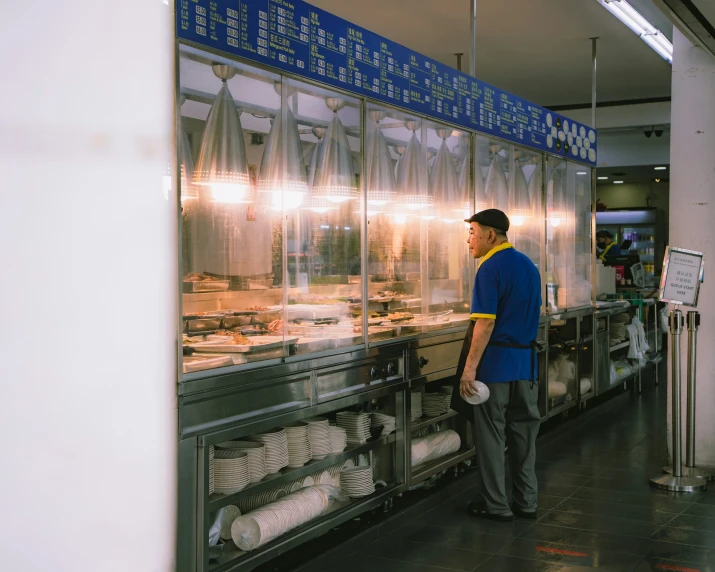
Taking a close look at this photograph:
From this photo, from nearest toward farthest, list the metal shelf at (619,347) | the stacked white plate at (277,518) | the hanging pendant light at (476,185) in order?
1. the stacked white plate at (277,518)
2. the hanging pendant light at (476,185)
3. the metal shelf at (619,347)

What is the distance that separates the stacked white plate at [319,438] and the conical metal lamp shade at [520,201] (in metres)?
2.84

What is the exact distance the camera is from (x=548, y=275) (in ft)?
22.7

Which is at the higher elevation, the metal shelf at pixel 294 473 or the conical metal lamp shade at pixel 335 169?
the conical metal lamp shade at pixel 335 169

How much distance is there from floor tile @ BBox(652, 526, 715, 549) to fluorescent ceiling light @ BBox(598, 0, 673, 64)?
3.64m

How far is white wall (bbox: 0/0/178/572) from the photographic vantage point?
1.72 metres

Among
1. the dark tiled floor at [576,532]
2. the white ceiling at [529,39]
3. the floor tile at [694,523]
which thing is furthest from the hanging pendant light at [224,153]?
the white ceiling at [529,39]

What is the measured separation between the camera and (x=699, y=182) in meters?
5.57

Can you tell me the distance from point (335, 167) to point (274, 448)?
1418 millimetres

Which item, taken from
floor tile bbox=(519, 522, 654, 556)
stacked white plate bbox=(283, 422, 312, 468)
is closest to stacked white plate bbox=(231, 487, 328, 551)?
stacked white plate bbox=(283, 422, 312, 468)

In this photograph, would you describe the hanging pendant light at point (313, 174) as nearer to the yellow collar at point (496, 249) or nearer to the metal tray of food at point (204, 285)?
the metal tray of food at point (204, 285)

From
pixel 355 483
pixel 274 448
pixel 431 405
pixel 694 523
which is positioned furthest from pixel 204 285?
pixel 694 523

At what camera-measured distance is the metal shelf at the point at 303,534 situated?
333cm

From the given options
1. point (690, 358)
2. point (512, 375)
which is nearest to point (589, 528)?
point (512, 375)

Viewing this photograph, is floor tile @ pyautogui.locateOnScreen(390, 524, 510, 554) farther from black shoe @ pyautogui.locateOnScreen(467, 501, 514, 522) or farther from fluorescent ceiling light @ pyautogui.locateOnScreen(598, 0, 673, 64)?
fluorescent ceiling light @ pyautogui.locateOnScreen(598, 0, 673, 64)
